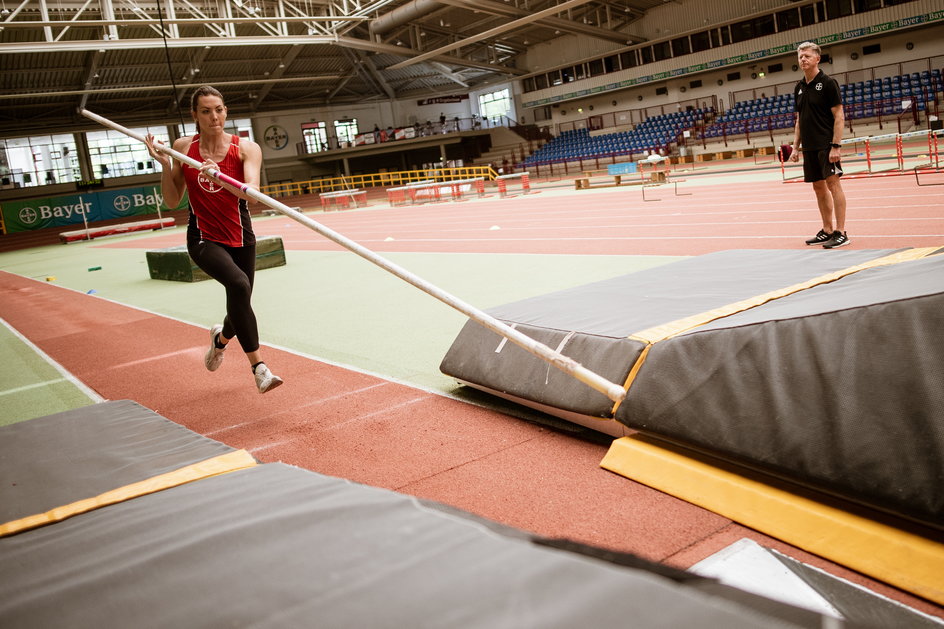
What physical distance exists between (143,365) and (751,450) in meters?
5.19

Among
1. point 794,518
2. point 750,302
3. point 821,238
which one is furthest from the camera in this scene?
point 821,238

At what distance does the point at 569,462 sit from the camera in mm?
3090

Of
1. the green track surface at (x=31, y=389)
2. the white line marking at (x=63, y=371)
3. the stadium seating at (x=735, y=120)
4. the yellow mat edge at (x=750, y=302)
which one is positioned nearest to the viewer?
the yellow mat edge at (x=750, y=302)

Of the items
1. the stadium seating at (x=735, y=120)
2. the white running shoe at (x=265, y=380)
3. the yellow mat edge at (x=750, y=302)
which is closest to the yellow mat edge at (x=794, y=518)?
the yellow mat edge at (x=750, y=302)

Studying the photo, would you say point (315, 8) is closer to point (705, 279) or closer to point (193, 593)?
point (705, 279)

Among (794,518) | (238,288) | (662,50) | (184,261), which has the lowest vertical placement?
(794,518)

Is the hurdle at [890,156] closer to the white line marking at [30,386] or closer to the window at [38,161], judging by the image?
the white line marking at [30,386]

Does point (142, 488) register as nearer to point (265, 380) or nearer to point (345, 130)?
point (265, 380)

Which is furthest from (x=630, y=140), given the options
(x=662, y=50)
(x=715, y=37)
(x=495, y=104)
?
(x=495, y=104)

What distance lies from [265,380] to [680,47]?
32.3 m

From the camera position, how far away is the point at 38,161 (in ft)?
131

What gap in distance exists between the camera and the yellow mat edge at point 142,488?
2410 mm

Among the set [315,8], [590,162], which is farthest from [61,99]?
[590,162]

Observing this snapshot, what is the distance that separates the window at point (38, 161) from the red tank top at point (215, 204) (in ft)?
138
